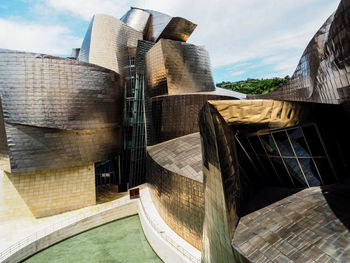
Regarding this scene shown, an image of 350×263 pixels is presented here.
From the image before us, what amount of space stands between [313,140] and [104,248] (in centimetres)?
1176

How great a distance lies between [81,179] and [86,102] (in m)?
6.07

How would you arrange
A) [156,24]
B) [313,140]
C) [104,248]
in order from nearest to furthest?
[313,140]
[104,248]
[156,24]

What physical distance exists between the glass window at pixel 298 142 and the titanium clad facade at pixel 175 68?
11363 millimetres

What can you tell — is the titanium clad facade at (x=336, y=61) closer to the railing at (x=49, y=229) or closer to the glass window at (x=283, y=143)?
the glass window at (x=283, y=143)

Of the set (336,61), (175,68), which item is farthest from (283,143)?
(175,68)

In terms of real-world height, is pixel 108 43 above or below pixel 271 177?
above

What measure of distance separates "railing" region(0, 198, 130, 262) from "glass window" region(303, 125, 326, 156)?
13537 millimetres

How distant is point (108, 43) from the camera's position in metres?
22.3

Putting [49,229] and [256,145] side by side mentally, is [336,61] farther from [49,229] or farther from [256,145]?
[49,229]

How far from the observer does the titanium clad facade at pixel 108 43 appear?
22.3 meters

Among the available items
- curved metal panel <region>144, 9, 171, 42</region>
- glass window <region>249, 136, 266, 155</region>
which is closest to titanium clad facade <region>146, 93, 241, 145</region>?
glass window <region>249, 136, 266, 155</region>

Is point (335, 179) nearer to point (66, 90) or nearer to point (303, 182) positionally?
point (303, 182)

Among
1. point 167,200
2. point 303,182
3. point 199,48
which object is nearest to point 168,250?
point 167,200

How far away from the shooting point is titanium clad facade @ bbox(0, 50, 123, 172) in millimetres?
12828
